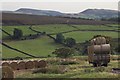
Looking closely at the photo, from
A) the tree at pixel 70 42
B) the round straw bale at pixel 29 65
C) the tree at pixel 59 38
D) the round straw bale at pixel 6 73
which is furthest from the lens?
the tree at pixel 70 42

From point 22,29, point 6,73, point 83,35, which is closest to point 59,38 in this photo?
point 83,35

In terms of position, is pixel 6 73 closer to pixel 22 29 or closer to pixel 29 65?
pixel 29 65

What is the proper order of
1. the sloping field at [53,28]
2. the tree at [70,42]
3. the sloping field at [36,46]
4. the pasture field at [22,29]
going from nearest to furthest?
the sloping field at [36,46] → the tree at [70,42] → the pasture field at [22,29] → the sloping field at [53,28]

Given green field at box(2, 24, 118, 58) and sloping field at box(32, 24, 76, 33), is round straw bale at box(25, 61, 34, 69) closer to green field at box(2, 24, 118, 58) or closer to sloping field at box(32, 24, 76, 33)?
green field at box(2, 24, 118, 58)

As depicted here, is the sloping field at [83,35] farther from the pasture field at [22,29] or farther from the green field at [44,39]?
the pasture field at [22,29]

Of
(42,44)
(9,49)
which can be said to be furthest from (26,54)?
Answer: (42,44)

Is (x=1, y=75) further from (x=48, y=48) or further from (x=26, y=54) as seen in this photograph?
(x=48, y=48)

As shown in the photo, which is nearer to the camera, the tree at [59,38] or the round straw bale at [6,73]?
the round straw bale at [6,73]

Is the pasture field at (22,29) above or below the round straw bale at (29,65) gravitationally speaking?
above

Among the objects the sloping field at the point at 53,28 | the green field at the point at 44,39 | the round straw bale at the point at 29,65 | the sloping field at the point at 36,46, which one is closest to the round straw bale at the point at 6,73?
the round straw bale at the point at 29,65

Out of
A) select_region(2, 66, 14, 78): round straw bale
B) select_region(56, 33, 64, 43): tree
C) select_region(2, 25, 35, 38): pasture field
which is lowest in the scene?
select_region(2, 66, 14, 78): round straw bale

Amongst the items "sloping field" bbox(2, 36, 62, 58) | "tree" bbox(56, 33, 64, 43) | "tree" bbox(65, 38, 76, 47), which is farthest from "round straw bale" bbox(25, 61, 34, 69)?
"tree" bbox(65, 38, 76, 47)

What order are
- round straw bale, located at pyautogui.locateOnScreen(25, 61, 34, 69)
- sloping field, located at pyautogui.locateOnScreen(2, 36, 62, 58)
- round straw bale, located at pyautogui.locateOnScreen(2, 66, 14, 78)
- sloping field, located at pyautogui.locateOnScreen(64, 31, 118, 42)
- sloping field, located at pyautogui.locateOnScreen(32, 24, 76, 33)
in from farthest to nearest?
sloping field, located at pyautogui.locateOnScreen(32, 24, 76, 33) < sloping field, located at pyautogui.locateOnScreen(64, 31, 118, 42) < sloping field, located at pyautogui.locateOnScreen(2, 36, 62, 58) < round straw bale, located at pyautogui.locateOnScreen(25, 61, 34, 69) < round straw bale, located at pyautogui.locateOnScreen(2, 66, 14, 78)

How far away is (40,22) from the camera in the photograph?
108688mm
